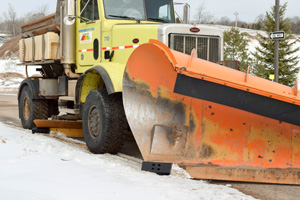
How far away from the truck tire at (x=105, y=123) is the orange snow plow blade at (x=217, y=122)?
951mm

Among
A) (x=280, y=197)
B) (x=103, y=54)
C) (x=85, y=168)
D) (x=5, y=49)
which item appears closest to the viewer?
(x=280, y=197)

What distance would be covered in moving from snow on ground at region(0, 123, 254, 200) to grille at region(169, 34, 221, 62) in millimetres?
1897

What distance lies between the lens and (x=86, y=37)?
24.2ft

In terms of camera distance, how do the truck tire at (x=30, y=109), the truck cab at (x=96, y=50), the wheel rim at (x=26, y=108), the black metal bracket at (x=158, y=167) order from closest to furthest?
the black metal bracket at (x=158, y=167) → the truck cab at (x=96, y=50) → the truck tire at (x=30, y=109) → the wheel rim at (x=26, y=108)

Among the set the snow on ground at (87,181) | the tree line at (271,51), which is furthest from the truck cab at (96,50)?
the tree line at (271,51)

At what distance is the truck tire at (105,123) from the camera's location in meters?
5.86

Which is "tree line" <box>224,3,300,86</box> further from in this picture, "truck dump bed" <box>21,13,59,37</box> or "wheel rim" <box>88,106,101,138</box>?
"wheel rim" <box>88,106,101,138</box>

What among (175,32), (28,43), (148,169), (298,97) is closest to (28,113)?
(28,43)

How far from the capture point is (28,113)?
9.32 m

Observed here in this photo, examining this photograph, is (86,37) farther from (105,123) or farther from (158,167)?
(158,167)

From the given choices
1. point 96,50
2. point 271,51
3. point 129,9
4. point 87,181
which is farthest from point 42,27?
point 271,51

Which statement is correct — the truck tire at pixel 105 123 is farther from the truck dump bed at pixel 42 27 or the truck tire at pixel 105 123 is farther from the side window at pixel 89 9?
the truck dump bed at pixel 42 27

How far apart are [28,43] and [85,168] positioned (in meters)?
5.36

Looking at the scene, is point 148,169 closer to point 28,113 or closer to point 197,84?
point 197,84
